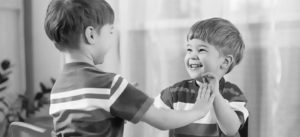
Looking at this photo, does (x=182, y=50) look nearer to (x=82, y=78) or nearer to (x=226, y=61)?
(x=226, y=61)

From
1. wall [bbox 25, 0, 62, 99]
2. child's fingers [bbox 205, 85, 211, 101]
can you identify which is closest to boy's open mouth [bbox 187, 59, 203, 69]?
child's fingers [bbox 205, 85, 211, 101]

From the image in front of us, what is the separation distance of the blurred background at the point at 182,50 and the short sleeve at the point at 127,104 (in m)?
0.88

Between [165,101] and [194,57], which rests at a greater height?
[194,57]

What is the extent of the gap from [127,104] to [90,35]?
221 millimetres

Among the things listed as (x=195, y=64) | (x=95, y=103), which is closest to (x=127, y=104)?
(x=95, y=103)

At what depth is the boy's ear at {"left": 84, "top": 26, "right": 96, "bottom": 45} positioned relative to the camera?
3.71 feet

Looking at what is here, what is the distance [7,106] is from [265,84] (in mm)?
1816

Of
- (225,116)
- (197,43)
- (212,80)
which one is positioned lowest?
(225,116)

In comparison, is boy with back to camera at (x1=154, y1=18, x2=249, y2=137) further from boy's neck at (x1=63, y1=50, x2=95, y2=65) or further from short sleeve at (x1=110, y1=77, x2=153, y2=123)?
boy's neck at (x1=63, y1=50, x2=95, y2=65)

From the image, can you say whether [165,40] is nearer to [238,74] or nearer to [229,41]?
[238,74]

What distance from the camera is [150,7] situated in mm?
2160

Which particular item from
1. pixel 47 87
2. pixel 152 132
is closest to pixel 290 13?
pixel 152 132

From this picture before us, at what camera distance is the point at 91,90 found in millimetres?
1093

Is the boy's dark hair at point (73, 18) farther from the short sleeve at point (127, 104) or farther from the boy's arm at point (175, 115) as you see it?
the boy's arm at point (175, 115)
